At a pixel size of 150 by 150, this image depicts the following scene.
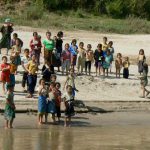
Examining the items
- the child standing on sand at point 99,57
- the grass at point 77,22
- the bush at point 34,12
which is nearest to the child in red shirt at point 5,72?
the child standing on sand at point 99,57

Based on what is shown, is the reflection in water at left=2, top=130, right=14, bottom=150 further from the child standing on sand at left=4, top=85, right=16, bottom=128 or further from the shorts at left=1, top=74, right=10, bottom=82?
the shorts at left=1, top=74, right=10, bottom=82

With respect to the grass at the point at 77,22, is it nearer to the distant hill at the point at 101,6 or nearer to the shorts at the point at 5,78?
the distant hill at the point at 101,6

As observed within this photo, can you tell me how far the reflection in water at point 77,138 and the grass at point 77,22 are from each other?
25217 millimetres

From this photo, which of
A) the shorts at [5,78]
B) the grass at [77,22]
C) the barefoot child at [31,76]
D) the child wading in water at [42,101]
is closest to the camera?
the child wading in water at [42,101]

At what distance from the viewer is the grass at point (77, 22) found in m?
46.9

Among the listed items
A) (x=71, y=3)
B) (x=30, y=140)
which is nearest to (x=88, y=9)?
(x=71, y=3)

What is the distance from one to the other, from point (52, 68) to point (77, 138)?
6.70 m

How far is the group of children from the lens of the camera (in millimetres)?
21469

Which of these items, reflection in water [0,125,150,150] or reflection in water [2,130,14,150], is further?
reflection in water [0,125,150,150]

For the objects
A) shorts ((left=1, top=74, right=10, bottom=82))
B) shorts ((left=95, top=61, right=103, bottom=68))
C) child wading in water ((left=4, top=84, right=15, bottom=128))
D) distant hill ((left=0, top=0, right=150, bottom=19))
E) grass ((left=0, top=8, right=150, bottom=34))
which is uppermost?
distant hill ((left=0, top=0, right=150, bottom=19))

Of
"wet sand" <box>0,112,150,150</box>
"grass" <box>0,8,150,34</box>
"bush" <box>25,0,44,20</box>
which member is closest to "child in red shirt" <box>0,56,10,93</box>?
"wet sand" <box>0,112,150,150</box>

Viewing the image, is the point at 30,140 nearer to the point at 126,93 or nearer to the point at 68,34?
the point at 126,93

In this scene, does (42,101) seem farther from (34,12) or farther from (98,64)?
(34,12)

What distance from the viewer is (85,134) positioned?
789 inches
